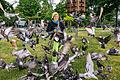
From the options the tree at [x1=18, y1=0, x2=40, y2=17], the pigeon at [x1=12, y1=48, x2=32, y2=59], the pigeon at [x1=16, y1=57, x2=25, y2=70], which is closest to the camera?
the pigeon at [x1=12, y1=48, x2=32, y2=59]

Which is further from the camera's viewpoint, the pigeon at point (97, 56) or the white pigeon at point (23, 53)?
the white pigeon at point (23, 53)

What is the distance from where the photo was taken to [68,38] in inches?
281

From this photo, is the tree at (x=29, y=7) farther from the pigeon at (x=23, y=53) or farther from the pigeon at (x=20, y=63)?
the pigeon at (x=23, y=53)

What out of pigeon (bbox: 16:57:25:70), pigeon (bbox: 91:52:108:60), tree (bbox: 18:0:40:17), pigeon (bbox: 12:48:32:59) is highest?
pigeon (bbox: 91:52:108:60)

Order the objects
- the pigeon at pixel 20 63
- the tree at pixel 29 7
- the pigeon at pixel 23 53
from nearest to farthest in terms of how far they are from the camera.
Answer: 1. the pigeon at pixel 23 53
2. the pigeon at pixel 20 63
3. the tree at pixel 29 7

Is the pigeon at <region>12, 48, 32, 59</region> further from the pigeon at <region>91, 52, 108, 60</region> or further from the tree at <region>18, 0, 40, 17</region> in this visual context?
the tree at <region>18, 0, 40, 17</region>

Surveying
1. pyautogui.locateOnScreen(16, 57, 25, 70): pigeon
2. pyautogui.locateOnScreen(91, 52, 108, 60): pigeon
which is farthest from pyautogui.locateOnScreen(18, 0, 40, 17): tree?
pyautogui.locateOnScreen(91, 52, 108, 60): pigeon

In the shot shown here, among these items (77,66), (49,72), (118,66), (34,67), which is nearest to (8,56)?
(77,66)

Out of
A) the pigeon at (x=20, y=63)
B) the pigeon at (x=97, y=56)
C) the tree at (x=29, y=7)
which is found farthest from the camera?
the tree at (x=29, y=7)

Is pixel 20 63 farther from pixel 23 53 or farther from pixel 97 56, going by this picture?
pixel 97 56

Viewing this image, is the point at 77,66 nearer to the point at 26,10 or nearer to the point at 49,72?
the point at 49,72

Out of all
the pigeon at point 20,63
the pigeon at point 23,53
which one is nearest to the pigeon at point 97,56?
the pigeon at point 23,53

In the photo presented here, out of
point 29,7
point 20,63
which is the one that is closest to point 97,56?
point 20,63

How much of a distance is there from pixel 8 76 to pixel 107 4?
3177 centimetres
